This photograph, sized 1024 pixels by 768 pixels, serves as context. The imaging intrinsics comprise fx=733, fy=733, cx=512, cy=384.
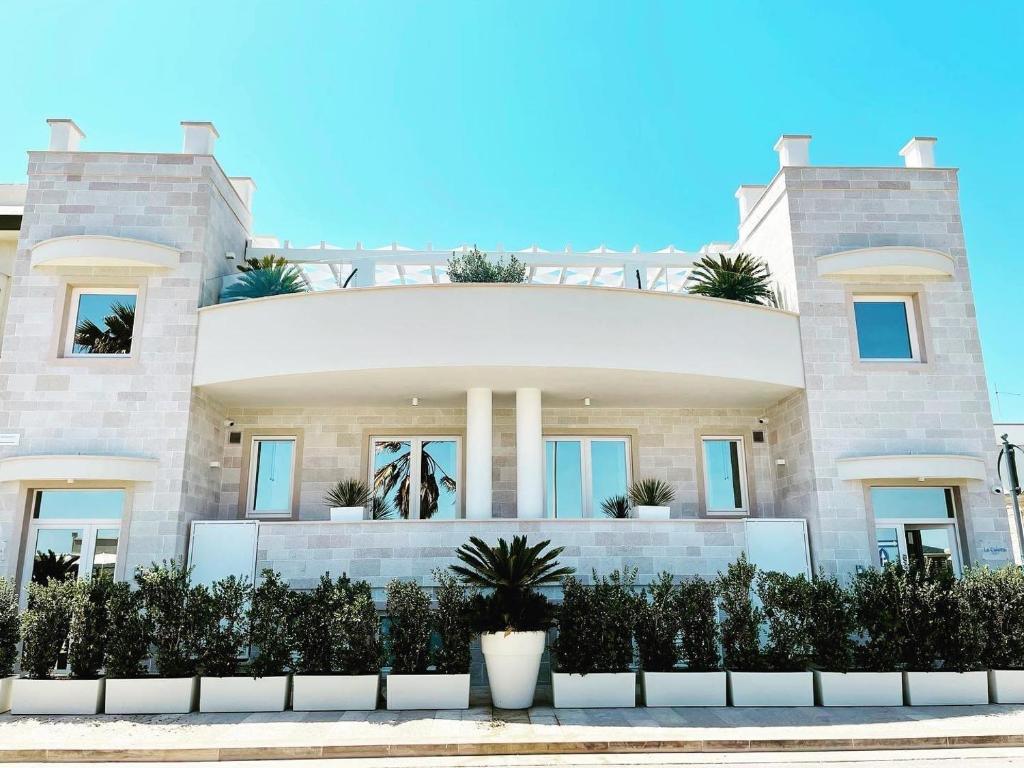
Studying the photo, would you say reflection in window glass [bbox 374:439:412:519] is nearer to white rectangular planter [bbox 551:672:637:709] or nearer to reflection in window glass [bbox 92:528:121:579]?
reflection in window glass [bbox 92:528:121:579]

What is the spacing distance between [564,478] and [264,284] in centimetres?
637

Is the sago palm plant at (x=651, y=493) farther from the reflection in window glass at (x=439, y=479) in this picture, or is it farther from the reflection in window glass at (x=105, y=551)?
the reflection in window glass at (x=105, y=551)

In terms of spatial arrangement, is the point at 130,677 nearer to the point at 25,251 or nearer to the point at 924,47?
the point at 25,251

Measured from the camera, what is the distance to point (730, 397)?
43.3 ft

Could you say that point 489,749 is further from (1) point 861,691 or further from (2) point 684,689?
(1) point 861,691

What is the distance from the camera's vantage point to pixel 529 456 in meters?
11.9

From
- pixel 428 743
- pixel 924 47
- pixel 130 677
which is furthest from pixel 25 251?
pixel 924 47

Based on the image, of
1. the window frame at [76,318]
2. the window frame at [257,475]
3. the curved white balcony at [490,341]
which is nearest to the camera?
the curved white balcony at [490,341]

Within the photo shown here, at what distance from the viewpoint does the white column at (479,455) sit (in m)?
11.8

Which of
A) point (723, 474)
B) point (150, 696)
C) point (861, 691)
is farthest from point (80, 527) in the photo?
point (861, 691)

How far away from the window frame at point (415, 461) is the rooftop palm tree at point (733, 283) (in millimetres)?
5263

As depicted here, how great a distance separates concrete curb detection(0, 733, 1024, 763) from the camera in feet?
23.9

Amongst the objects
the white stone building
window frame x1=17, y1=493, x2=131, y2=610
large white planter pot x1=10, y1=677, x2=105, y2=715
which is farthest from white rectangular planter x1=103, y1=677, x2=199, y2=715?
window frame x1=17, y1=493, x2=131, y2=610

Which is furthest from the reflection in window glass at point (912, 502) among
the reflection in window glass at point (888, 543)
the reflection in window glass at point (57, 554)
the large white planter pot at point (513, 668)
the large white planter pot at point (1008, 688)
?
the reflection in window glass at point (57, 554)
